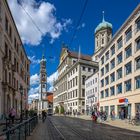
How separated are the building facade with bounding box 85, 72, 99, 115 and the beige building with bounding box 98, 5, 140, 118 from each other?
5927mm

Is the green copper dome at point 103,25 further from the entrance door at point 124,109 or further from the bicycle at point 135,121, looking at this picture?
the bicycle at point 135,121

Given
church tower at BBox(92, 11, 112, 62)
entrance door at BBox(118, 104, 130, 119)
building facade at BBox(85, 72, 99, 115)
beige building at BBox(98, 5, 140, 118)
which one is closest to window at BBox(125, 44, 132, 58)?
beige building at BBox(98, 5, 140, 118)

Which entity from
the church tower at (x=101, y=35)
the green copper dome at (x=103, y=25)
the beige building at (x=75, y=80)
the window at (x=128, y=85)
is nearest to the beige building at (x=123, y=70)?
the window at (x=128, y=85)

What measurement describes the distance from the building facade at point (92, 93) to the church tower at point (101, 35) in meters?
20.2

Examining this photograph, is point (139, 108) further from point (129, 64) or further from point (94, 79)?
point (94, 79)

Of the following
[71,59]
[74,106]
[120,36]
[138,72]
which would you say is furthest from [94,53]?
[138,72]

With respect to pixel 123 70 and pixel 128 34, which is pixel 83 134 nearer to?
pixel 123 70

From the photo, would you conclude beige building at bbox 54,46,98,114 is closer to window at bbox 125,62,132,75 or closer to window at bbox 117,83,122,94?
window at bbox 117,83,122,94

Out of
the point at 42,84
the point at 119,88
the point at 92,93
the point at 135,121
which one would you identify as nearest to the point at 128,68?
the point at 119,88

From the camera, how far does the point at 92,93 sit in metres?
77.1

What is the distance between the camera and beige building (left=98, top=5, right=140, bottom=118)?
141ft

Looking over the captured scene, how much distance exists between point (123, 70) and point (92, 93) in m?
29.2

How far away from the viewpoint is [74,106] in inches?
3772

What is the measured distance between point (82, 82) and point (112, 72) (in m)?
36.6
